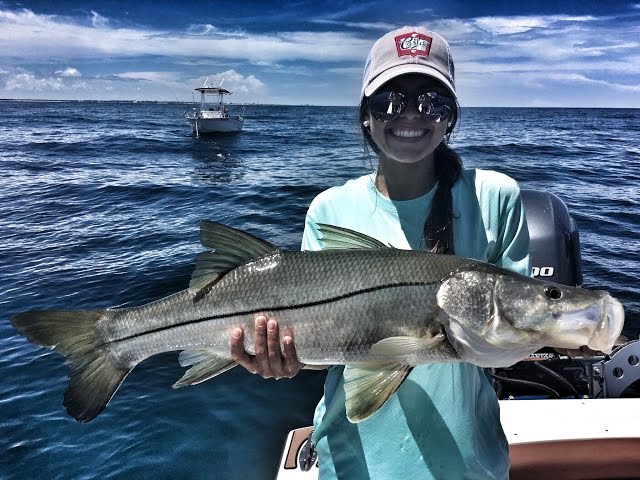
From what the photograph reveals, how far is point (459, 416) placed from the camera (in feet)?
7.43

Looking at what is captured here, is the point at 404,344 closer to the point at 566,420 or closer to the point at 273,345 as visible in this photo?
the point at 273,345

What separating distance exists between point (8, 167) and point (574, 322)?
3107 cm

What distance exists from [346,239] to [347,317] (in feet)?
1.28

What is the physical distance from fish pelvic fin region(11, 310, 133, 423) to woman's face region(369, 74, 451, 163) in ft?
5.71

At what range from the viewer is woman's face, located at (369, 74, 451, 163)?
2.50 m

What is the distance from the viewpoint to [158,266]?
1093 cm

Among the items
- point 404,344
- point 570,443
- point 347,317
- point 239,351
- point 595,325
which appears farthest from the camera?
point 570,443

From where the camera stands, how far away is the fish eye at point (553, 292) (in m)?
2.07

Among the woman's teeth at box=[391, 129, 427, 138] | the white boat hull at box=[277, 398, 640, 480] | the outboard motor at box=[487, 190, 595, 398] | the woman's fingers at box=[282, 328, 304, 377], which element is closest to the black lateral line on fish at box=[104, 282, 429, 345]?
the woman's fingers at box=[282, 328, 304, 377]

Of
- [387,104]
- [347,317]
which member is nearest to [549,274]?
[387,104]

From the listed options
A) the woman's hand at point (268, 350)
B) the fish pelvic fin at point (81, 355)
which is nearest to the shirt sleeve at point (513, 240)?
the woman's hand at point (268, 350)

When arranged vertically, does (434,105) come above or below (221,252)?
above

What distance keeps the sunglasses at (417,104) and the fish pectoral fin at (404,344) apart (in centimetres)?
109

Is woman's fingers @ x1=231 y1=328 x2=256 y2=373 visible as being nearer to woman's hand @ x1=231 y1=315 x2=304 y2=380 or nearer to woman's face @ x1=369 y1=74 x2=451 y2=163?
woman's hand @ x1=231 y1=315 x2=304 y2=380
